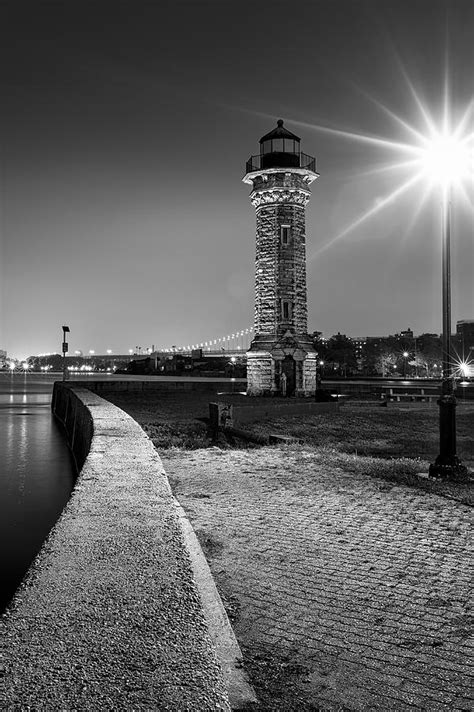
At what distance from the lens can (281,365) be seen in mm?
32281

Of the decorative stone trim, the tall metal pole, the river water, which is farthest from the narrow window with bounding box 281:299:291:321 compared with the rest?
the tall metal pole

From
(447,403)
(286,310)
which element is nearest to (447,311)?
(447,403)

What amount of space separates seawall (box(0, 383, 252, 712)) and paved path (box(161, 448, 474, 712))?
0.52 m

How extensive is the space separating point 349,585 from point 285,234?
28996mm

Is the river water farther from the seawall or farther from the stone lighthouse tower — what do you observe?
the stone lighthouse tower

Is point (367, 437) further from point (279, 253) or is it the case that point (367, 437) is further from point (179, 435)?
point (279, 253)

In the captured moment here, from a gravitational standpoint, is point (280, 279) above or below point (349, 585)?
above

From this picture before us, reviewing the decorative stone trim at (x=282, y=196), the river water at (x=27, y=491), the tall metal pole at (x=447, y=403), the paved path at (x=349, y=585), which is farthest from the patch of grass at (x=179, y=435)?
the decorative stone trim at (x=282, y=196)

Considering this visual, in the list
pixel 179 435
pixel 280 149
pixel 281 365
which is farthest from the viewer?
pixel 280 149

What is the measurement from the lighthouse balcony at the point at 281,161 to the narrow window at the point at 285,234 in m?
3.89

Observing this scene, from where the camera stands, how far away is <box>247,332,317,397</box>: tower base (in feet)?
104

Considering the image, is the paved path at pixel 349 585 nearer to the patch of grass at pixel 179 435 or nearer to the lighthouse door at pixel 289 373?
the patch of grass at pixel 179 435

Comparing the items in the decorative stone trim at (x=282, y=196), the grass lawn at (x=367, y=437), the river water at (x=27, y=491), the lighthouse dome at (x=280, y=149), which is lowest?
the river water at (x=27, y=491)

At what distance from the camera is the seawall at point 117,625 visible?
1880 millimetres
